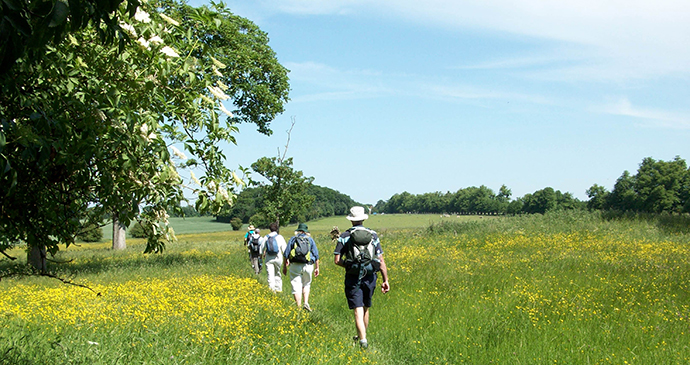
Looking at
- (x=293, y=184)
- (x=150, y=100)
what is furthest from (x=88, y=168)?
(x=293, y=184)

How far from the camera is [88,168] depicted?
15.7 feet

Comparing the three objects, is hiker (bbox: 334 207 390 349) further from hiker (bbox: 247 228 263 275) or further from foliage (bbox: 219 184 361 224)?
foliage (bbox: 219 184 361 224)

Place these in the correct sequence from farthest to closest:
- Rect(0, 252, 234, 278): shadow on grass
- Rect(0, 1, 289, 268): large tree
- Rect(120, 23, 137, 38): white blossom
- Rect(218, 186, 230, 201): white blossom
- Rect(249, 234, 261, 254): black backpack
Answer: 1. Rect(0, 252, 234, 278): shadow on grass
2. Rect(249, 234, 261, 254): black backpack
3. Rect(218, 186, 230, 201): white blossom
4. Rect(120, 23, 137, 38): white blossom
5. Rect(0, 1, 289, 268): large tree

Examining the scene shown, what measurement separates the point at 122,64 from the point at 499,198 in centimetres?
16034

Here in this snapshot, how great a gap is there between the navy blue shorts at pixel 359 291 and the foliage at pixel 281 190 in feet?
93.2

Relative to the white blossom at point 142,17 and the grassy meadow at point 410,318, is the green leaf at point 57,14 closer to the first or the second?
the white blossom at point 142,17

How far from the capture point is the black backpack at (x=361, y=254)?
807 cm

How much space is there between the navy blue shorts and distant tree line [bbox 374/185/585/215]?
12268cm

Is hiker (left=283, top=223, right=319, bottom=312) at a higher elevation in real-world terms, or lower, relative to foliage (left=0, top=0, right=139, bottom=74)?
lower

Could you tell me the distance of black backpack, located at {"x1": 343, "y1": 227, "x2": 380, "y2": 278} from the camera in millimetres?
8070

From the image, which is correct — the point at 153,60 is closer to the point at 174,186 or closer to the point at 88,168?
the point at 88,168

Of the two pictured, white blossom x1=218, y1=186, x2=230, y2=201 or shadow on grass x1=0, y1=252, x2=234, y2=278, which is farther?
shadow on grass x1=0, y1=252, x2=234, y2=278

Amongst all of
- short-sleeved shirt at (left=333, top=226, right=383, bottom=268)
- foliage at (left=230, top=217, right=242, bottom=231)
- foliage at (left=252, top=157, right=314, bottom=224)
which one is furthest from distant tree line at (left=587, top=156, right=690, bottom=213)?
short-sleeved shirt at (left=333, top=226, right=383, bottom=268)

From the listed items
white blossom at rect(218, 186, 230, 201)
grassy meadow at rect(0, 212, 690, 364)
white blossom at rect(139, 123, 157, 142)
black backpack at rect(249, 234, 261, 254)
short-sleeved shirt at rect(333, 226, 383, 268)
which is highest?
white blossom at rect(139, 123, 157, 142)
